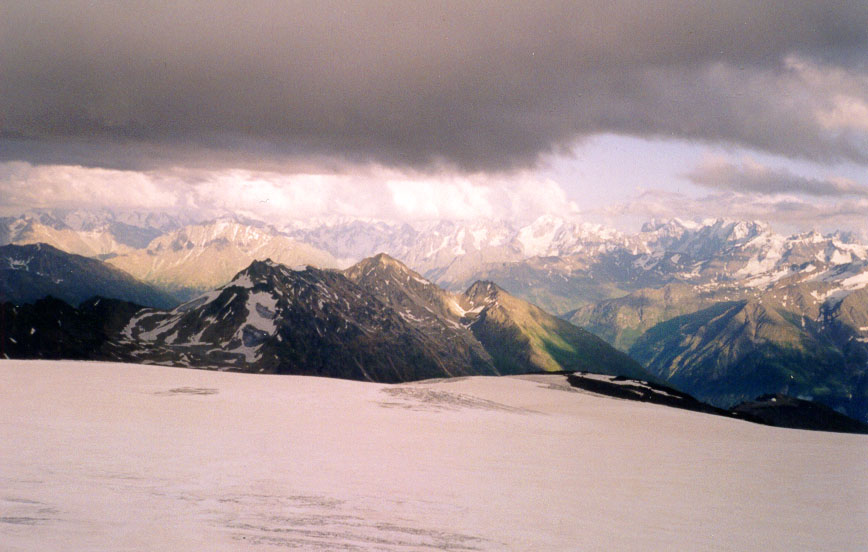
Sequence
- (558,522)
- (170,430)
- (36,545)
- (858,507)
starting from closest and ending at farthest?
(36,545)
(558,522)
(858,507)
(170,430)

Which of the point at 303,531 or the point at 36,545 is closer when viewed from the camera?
the point at 36,545

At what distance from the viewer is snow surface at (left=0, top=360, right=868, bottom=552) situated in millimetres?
15648

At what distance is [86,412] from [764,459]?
31751 millimetres

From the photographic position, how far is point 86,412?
2773 centimetres

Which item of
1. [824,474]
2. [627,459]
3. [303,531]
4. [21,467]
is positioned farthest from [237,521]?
[824,474]

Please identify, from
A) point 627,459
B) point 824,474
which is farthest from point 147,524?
point 824,474

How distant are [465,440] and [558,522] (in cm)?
1118

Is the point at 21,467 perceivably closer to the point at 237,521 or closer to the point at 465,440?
the point at 237,521

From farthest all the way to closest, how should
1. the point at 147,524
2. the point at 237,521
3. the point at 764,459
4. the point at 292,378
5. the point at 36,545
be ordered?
the point at 292,378 < the point at 764,459 < the point at 237,521 < the point at 147,524 < the point at 36,545

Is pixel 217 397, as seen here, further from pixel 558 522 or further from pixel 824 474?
pixel 824 474

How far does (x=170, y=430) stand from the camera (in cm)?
2562

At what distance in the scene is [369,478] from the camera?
20.8 meters

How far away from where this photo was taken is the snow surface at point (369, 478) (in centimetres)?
1565

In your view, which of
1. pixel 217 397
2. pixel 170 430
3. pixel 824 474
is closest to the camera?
pixel 170 430
